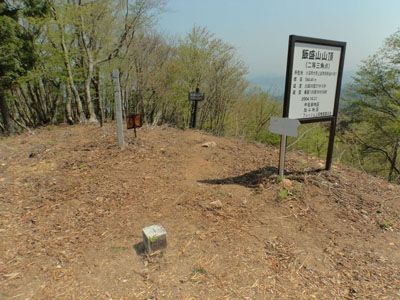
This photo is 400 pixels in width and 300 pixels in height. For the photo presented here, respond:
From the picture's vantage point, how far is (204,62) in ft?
49.6

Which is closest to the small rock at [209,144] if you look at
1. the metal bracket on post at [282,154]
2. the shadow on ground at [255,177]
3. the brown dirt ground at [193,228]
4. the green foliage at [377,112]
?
the brown dirt ground at [193,228]

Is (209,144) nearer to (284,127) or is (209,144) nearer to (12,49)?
(284,127)

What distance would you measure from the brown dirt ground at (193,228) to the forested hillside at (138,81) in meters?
4.64

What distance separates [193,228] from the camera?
283 centimetres

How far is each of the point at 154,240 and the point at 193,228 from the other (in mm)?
512

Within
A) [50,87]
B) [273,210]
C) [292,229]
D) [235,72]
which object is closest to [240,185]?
[273,210]

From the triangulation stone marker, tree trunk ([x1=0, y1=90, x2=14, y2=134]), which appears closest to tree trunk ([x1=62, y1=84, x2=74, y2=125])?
tree trunk ([x1=0, y1=90, x2=14, y2=134])

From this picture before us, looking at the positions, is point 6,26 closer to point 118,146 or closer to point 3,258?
point 118,146

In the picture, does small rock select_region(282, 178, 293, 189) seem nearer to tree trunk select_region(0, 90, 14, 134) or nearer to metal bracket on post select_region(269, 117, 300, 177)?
metal bracket on post select_region(269, 117, 300, 177)

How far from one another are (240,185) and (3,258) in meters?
2.60

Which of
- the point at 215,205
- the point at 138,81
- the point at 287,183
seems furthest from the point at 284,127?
the point at 138,81

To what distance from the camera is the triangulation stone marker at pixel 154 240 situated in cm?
243

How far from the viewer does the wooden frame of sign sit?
11.0ft

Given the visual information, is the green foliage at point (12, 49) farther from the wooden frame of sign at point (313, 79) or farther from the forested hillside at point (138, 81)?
the wooden frame of sign at point (313, 79)
